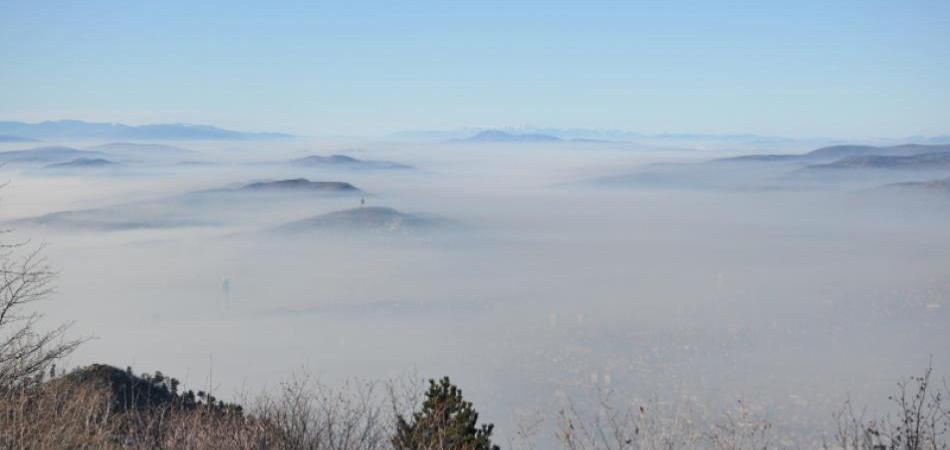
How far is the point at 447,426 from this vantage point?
16234 millimetres

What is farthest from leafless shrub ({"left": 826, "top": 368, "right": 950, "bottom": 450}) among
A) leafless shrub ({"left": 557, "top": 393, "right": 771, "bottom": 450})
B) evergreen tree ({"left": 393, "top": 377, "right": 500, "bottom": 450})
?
evergreen tree ({"left": 393, "top": 377, "right": 500, "bottom": 450})

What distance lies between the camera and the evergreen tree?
15.4 metres

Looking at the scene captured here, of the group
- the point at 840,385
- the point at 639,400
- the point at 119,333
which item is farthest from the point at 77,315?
the point at 840,385

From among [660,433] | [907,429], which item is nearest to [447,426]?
[907,429]

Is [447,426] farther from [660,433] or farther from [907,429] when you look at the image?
[660,433]

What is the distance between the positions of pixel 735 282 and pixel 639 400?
353ft

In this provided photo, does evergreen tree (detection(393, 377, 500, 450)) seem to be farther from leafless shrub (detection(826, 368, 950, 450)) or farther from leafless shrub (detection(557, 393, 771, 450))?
leafless shrub (detection(826, 368, 950, 450))

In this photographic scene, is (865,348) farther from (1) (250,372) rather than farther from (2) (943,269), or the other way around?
(2) (943,269)

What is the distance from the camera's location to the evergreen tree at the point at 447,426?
1541 cm

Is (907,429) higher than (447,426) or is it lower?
higher

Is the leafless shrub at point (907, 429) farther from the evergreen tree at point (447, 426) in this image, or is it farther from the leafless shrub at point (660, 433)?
the evergreen tree at point (447, 426)

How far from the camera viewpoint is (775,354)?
10138 cm

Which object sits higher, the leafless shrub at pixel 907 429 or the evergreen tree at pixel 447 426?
the leafless shrub at pixel 907 429

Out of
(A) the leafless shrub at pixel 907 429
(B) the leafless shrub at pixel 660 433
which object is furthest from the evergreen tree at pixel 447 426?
(A) the leafless shrub at pixel 907 429
